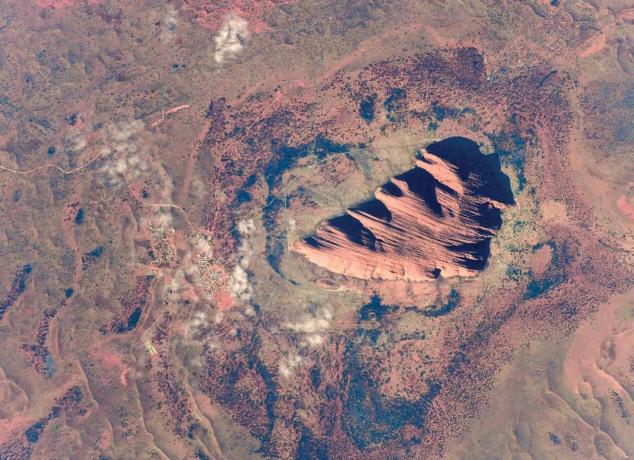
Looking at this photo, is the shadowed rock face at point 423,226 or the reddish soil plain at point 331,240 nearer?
the shadowed rock face at point 423,226

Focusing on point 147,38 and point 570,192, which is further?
point 147,38

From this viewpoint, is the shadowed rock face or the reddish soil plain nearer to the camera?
the shadowed rock face

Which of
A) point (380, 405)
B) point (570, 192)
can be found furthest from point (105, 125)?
point (570, 192)

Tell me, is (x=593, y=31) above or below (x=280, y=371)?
above

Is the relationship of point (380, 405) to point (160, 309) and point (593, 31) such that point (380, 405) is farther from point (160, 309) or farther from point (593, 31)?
point (593, 31)
